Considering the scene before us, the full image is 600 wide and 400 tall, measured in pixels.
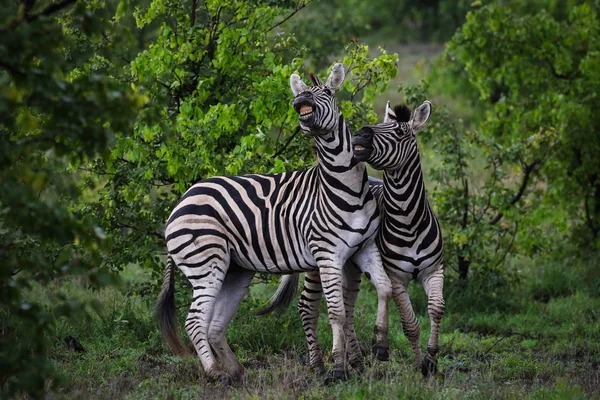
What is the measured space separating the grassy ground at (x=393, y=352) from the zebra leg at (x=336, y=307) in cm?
21

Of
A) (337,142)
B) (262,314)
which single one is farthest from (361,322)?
(337,142)

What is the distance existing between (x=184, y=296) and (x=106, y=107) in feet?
15.6

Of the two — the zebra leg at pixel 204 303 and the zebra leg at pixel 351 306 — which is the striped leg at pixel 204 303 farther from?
the zebra leg at pixel 351 306

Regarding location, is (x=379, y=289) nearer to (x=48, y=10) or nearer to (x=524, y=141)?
(x=48, y=10)

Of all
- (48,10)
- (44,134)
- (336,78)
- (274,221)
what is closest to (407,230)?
(274,221)

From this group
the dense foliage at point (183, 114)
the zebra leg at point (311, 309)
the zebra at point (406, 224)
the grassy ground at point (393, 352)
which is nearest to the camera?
the grassy ground at point (393, 352)

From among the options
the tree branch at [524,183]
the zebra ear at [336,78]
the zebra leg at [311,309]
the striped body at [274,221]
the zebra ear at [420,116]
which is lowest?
the zebra leg at [311,309]

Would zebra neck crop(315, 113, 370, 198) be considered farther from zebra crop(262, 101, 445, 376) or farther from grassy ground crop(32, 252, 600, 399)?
grassy ground crop(32, 252, 600, 399)

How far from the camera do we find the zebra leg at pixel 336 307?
7223 millimetres

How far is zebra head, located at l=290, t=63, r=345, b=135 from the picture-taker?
7102 millimetres

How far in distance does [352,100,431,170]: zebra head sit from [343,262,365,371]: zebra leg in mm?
1126

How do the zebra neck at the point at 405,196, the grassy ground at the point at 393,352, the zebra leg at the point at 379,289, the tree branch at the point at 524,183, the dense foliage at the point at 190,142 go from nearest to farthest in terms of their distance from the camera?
the dense foliage at the point at 190,142 < the grassy ground at the point at 393,352 < the zebra leg at the point at 379,289 < the zebra neck at the point at 405,196 < the tree branch at the point at 524,183

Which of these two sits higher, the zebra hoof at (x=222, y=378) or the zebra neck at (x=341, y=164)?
the zebra neck at (x=341, y=164)

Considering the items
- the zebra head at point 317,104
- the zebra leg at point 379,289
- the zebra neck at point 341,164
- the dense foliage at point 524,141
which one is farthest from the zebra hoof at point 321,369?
the dense foliage at point 524,141
